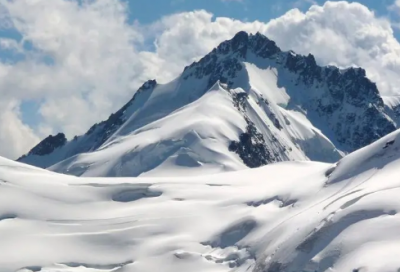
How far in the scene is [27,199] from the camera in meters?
142

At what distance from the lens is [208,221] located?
442ft

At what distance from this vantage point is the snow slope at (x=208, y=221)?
10182 cm

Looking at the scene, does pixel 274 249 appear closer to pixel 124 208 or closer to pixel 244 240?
pixel 244 240

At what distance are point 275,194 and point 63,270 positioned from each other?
129ft

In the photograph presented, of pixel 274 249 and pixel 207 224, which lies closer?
pixel 274 249

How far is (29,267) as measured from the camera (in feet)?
385

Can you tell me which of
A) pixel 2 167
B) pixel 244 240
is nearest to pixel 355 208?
pixel 244 240

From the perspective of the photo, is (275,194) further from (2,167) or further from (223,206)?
(2,167)

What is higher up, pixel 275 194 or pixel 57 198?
pixel 57 198

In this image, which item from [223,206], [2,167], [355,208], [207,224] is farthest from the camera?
[2,167]

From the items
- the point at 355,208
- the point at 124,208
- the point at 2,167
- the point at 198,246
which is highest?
the point at 2,167

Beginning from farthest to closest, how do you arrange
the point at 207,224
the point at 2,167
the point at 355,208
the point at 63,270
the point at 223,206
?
the point at 2,167 → the point at 223,206 → the point at 207,224 → the point at 63,270 → the point at 355,208

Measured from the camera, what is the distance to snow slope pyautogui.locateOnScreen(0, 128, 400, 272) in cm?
10182

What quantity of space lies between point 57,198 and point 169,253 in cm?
3095
